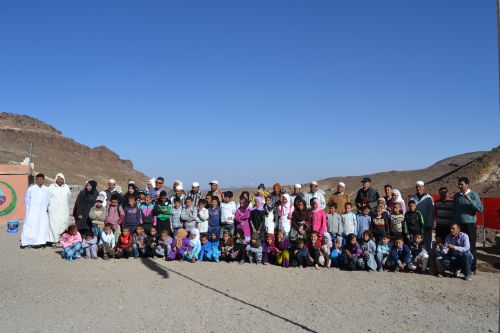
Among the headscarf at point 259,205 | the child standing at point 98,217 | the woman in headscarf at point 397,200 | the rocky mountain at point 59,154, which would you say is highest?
the rocky mountain at point 59,154

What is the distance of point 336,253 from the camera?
928cm

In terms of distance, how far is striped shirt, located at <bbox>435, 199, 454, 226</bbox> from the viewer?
8891 mm

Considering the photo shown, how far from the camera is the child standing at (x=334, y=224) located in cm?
960

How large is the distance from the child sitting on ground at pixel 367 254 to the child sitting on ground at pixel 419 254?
73 centimetres

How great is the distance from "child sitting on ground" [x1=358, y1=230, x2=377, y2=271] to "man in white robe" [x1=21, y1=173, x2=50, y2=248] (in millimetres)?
7596

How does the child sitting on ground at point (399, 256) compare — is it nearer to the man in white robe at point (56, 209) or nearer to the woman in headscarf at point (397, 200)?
the woman in headscarf at point (397, 200)

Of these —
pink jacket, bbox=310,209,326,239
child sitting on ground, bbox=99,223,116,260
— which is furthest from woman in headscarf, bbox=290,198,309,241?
child sitting on ground, bbox=99,223,116,260

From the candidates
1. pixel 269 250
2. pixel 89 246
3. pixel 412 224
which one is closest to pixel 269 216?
pixel 269 250

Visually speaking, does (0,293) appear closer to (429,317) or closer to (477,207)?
(429,317)

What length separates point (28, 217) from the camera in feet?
36.3

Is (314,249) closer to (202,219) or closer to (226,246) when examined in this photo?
(226,246)

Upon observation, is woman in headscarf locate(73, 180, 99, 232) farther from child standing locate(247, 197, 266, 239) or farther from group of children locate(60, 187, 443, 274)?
child standing locate(247, 197, 266, 239)

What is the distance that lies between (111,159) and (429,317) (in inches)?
2994

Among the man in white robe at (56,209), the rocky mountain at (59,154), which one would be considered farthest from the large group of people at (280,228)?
the rocky mountain at (59,154)
